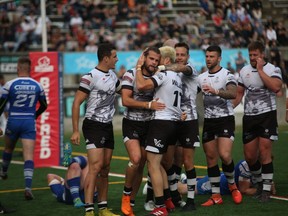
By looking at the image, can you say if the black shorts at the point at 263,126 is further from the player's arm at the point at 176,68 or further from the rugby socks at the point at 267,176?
the player's arm at the point at 176,68

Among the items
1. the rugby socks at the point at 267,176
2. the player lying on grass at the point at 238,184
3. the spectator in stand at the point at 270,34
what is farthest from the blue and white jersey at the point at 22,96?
the spectator in stand at the point at 270,34

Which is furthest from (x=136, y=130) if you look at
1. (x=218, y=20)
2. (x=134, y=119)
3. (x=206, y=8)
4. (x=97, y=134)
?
(x=206, y=8)

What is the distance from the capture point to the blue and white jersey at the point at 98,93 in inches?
417

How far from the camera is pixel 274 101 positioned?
11891 mm

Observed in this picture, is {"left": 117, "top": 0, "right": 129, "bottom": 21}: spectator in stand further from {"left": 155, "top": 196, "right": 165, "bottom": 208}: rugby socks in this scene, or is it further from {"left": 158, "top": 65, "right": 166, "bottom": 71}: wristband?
{"left": 155, "top": 196, "right": 165, "bottom": 208}: rugby socks

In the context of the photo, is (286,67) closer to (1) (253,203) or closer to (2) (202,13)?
(2) (202,13)

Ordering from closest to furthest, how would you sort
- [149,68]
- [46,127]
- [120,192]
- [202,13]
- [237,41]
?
[149,68]
[120,192]
[46,127]
[237,41]
[202,13]

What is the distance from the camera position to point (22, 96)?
43.3 ft

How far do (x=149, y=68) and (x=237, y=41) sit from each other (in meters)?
22.8

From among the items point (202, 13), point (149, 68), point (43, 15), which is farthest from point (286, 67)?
point (149, 68)

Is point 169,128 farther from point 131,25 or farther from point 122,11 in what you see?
point 122,11

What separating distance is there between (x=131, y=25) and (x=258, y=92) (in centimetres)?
2215

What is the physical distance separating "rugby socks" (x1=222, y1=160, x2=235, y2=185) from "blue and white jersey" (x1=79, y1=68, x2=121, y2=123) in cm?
200

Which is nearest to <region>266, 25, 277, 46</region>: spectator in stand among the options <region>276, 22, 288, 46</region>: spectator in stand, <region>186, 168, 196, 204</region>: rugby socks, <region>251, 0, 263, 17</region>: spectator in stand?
<region>276, 22, 288, 46</region>: spectator in stand
